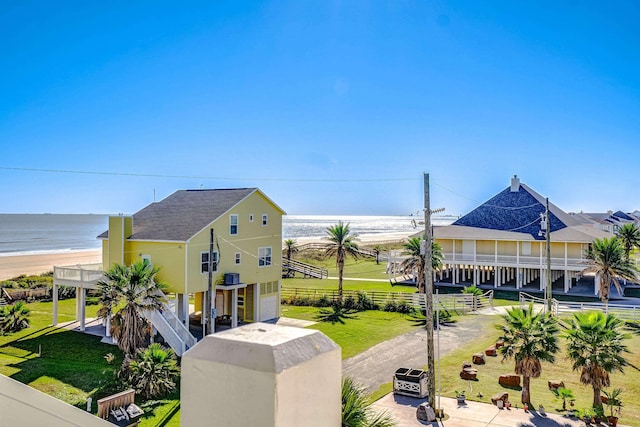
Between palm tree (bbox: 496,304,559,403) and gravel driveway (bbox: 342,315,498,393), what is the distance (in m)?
5.14

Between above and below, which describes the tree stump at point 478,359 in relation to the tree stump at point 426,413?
above

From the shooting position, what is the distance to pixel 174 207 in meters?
31.8

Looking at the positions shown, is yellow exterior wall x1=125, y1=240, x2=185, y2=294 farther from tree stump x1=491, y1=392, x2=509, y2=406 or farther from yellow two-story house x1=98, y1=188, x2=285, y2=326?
tree stump x1=491, y1=392, x2=509, y2=406

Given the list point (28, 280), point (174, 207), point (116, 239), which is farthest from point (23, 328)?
point (28, 280)

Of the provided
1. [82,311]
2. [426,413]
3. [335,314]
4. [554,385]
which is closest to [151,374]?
[426,413]

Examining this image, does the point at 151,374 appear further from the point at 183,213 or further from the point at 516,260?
the point at 516,260

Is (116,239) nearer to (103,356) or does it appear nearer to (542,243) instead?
(103,356)

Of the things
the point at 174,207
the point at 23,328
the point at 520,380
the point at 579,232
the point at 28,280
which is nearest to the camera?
the point at 520,380

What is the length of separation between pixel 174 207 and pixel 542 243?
95.7 ft

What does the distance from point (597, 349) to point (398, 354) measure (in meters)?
10.1

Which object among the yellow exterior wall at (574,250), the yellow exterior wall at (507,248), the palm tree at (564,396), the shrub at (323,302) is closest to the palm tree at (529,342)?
the palm tree at (564,396)

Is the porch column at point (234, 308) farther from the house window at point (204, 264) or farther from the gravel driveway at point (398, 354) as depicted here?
the gravel driveway at point (398, 354)

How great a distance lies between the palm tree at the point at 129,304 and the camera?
68.6ft

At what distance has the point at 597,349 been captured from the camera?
15.2 metres
